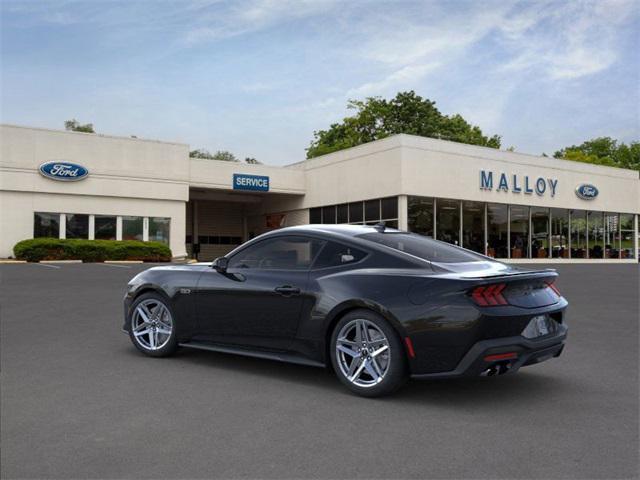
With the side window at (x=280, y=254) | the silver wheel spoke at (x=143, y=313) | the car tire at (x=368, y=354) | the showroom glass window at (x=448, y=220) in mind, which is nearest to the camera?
the car tire at (x=368, y=354)

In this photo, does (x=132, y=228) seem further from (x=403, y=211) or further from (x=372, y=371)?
(x=372, y=371)

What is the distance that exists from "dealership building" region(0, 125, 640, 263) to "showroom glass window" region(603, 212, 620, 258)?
80mm

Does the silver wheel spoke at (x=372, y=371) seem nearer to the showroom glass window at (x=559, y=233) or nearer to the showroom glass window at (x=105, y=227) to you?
the showroom glass window at (x=105, y=227)

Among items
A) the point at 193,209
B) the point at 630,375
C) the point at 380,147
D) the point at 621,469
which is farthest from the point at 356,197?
the point at 621,469

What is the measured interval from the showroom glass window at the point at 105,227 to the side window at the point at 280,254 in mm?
30401

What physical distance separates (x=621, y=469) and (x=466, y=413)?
1.24 metres

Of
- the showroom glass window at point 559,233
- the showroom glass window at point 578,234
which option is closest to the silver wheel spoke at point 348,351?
the showroom glass window at point 559,233

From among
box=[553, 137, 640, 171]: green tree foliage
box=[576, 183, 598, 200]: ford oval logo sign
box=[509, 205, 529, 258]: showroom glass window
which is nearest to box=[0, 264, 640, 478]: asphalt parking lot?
box=[509, 205, 529, 258]: showroom glass window

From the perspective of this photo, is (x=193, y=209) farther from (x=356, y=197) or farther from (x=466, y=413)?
(x=466, y=413)

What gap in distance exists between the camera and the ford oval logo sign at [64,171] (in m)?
32.7

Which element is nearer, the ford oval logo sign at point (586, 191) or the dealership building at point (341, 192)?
the dealership building at point (341, 192)

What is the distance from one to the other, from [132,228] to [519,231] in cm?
2330

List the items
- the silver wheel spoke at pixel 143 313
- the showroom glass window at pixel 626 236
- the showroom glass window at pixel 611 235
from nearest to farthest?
1. the silver wheel spoke at pixel 143 313
2. the showroom glass window at pixel 611 235
3. the showroom glass window at pixel 626 236

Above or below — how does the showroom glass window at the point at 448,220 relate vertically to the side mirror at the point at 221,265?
above
